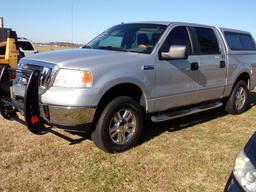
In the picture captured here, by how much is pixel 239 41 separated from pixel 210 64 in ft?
5.57

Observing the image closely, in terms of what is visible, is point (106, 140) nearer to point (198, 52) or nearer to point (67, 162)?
point (67, 162)

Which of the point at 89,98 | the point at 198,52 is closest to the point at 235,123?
the point at 198,52

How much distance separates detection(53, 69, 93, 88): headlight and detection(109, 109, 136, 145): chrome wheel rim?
0.72 meters

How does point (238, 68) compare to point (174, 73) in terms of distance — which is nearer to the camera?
point (174, 73)

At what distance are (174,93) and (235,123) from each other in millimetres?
2043

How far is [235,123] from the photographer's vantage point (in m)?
6.86

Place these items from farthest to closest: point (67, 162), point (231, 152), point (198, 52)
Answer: point (198, 52) → point (231, 152) → point (67, 162)

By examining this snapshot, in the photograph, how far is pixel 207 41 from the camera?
20.9 feet

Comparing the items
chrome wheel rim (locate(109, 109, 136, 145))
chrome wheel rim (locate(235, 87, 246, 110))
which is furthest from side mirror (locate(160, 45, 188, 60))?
chrome wheel rim (locate(235, 87, 246, 110))

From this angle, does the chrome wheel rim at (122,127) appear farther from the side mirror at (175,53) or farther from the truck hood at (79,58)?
the side mirror at (175,53)

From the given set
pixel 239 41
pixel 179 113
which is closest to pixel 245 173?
pixel 179 113

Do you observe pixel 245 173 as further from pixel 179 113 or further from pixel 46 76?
pixel 179 113

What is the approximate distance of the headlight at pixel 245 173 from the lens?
2.03 metres

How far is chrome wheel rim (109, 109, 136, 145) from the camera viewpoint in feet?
15.6
